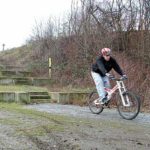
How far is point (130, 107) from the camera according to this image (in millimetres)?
11961

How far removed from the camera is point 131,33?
71.1ft

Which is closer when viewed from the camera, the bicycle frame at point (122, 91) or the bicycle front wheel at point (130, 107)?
the bicycle front wheel at point (130, 107)

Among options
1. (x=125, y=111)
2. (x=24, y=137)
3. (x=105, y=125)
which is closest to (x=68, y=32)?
(x=125, y=111)

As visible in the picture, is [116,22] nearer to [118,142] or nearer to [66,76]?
[66,76]

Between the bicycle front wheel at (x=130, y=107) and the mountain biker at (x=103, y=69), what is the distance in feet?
2.60

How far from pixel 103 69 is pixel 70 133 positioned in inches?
158

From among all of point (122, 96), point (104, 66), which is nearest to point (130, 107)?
point (122, 96)

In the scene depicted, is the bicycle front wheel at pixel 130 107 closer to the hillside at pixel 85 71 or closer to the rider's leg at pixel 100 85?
the rider's leg at pixel 100 85

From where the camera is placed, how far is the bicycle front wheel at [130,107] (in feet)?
38.3

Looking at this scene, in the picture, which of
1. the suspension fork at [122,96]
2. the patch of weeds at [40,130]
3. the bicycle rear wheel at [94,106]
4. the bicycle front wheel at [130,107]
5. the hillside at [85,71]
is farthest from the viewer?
the hillside at [85,71]

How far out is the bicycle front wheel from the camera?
1168 centimetres

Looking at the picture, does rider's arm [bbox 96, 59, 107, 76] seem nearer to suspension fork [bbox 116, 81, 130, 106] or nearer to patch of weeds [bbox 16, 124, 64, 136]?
suspension fork [bbox 116, 81, 130, 106]

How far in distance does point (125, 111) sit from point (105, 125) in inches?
79.1

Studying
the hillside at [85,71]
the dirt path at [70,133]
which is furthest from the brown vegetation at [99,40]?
the dirt path at [70,133]
